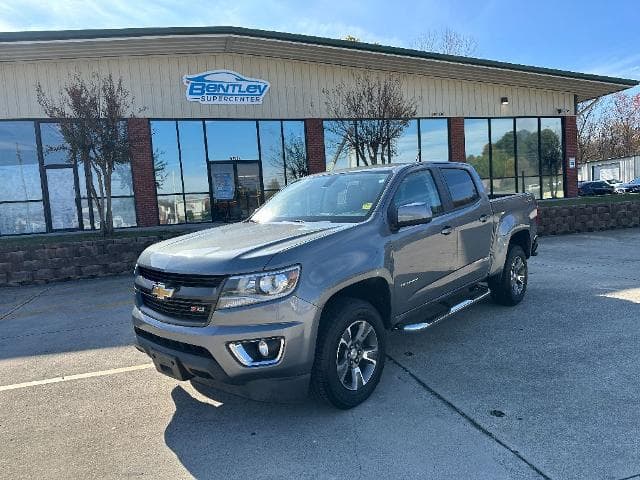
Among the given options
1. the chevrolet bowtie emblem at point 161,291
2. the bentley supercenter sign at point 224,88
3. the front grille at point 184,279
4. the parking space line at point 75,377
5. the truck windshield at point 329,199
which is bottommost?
the parking space line at point 75,377

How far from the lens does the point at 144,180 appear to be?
16281mm

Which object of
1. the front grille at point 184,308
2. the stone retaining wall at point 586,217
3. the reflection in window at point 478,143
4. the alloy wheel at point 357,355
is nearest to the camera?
the front grille at point 184,308

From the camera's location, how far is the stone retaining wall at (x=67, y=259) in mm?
10000

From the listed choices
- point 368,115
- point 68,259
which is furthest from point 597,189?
point 68,259

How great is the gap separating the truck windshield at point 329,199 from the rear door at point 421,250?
0.26 m

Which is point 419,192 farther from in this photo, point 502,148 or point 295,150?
point 502,148

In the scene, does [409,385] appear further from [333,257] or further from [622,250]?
[622,250]

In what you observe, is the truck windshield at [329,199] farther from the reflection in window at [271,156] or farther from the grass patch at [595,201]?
the reflection in window at [271,156]

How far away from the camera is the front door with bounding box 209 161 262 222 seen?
680 inches

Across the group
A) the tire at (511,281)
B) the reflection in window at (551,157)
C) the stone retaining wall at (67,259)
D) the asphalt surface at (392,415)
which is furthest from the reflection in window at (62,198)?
the reflection in window at (551,157)

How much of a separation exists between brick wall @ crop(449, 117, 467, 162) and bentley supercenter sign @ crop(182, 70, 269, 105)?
8.27 meters

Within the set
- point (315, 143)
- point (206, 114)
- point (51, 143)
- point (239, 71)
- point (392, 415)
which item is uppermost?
point (239, 71)

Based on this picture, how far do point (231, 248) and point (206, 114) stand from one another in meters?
14.5

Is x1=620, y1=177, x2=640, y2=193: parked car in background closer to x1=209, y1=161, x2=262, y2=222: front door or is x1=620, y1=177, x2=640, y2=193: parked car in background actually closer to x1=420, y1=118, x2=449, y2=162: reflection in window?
x1=420, y1=118, x2=449, y2=162: reflection in window
